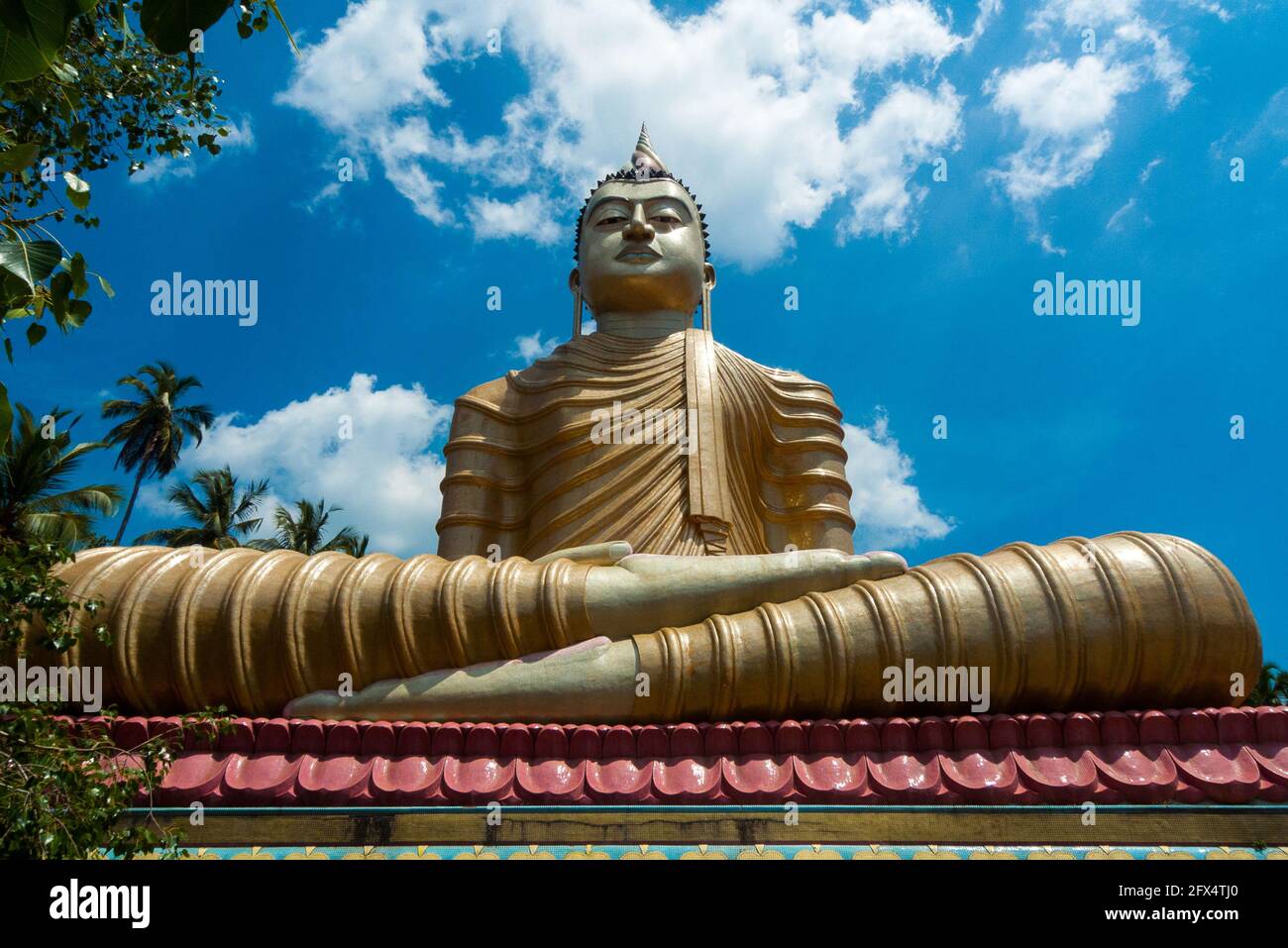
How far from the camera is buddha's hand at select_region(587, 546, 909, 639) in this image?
6.07 metres

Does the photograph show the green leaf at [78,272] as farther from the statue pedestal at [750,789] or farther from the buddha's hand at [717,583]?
the buddha's hand at [717,583]

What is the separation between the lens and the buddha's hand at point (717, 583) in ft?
19.9

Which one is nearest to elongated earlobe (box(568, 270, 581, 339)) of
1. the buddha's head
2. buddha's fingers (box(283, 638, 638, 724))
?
the buddha's head

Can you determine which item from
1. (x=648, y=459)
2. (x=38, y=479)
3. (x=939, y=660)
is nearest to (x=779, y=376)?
(x=648, y=459)

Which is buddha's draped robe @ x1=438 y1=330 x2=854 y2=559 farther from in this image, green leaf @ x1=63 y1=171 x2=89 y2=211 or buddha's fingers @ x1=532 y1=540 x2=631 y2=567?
green leaf @ x1=63 y1=171 x2=89 y2=211

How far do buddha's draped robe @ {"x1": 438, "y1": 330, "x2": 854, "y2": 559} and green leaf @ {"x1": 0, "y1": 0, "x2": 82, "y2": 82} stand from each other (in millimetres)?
6170

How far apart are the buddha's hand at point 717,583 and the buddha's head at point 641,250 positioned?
4.28 metres

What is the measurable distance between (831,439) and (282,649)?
17.0ft

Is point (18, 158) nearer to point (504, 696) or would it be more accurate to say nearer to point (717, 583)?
point (504, 696)

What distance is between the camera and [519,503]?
8.75 meters

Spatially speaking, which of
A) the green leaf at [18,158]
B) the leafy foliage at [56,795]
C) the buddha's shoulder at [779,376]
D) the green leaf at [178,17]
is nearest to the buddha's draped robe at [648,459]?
the buddha's shoulder at [779,376]

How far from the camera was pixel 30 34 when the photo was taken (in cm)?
197

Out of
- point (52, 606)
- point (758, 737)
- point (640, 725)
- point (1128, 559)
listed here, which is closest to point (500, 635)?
point (640, 725)
